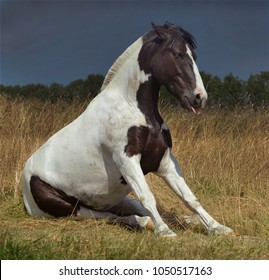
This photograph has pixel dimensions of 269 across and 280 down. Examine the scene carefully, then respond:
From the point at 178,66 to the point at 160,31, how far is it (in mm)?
420

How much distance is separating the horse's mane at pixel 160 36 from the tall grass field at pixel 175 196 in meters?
1.68

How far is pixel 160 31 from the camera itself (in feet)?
19.0

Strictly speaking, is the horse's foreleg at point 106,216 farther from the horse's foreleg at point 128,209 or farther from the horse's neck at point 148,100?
the horse's neck at point 148,100

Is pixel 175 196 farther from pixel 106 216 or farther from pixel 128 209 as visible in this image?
pixel 106 216

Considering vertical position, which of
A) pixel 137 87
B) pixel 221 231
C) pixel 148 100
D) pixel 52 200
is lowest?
pixel 221 231

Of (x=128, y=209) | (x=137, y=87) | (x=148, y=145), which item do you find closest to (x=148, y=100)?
(x=137, y=87)

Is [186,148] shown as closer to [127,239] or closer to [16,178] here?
[16,178]

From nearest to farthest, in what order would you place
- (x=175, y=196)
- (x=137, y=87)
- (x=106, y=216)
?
(x=137, y=87) → (x=106, y=216) → (x=175, y=196)

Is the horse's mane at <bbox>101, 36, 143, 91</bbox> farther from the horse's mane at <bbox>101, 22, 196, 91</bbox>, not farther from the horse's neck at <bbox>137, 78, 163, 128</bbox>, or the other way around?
the horse's neck at <bbox>137, 78, 163, 128</bbox>

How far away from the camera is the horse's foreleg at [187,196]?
233 inches

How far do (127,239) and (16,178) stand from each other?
10.0 feet

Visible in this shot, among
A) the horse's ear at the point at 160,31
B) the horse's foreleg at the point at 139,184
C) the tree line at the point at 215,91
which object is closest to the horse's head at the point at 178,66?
the horse's ear at the point at 160,31

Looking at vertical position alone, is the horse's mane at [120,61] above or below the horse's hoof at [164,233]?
above

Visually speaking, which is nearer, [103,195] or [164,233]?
[164,233]
